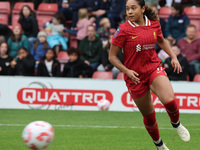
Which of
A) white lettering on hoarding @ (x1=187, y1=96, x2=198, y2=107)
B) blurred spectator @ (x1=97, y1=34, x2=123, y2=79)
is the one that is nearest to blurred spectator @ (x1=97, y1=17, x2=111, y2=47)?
blurred spectator @ (x1=97, y1=34, x2=123, y2=79)

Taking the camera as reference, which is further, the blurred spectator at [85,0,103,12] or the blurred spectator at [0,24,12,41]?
the blurred spectator at [85,0,103,12]

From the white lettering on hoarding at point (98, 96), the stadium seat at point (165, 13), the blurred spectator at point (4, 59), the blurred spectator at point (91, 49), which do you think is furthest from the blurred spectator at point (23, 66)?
the stadium seat at point (165, 13)

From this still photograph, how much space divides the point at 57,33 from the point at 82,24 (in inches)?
35.1

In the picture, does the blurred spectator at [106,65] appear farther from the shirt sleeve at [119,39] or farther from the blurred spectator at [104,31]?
the shirt sleeve at [119,39]

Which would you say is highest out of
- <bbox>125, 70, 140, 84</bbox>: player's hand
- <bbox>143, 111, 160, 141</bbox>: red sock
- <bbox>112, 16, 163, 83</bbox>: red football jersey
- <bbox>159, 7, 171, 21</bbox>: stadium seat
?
<bbox>112, 16, 163, 83</bbox>: red football jersey

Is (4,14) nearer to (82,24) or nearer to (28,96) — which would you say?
(82,24)

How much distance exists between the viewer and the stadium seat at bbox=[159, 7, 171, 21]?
16.9 m

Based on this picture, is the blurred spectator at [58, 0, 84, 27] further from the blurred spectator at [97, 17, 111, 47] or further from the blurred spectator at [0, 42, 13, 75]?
the blurred spectator at [0, 42, 13, 75]

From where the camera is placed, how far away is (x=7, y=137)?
7.86 meters

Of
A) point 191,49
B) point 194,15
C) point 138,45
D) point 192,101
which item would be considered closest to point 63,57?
point 191,49

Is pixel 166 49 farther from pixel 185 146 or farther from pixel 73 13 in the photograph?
pixel 73 13

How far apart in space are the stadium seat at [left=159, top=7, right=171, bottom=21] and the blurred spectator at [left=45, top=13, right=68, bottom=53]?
12.1ft

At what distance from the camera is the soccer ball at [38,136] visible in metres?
5.49

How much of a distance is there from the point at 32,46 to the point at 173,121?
9787 mm
